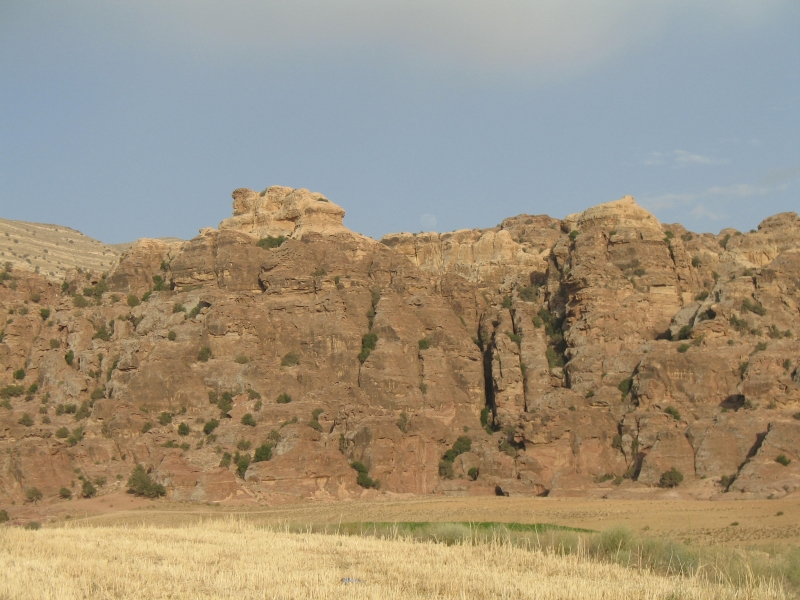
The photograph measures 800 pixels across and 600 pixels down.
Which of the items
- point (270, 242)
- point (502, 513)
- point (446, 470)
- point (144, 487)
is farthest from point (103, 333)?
point (502, 513)

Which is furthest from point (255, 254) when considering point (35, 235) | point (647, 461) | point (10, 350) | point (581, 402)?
point (35, 235)

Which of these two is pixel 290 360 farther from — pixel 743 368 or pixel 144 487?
pixel 743 368

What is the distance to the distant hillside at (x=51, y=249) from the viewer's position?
114m

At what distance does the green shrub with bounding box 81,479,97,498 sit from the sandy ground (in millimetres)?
658

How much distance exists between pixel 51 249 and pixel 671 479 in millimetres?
92656

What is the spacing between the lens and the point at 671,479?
5159cm

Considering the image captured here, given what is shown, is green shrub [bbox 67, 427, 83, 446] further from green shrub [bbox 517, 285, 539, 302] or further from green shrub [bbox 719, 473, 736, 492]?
green shrub [bbox 719, 473, 736, 492]

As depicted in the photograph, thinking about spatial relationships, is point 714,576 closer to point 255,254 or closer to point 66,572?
point 66,572

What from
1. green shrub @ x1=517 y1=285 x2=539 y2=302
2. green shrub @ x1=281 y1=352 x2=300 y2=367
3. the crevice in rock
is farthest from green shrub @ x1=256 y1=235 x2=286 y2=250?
green shrub @ x1=517 y1=285 x2=539 y2=302

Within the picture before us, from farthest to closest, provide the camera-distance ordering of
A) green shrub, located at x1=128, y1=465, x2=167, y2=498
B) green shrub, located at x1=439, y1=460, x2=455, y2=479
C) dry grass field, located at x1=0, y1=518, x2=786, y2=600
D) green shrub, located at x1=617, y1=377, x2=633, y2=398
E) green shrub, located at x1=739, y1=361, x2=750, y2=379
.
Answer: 1. green shrub, located at x1=617, y1=377, x2=633, y2=398
2. green shrub, located at x1=439, y1=460, x2=455, y2=479
3. green shrub, located at x1=739, y1=361, x2=750, y2=379
4. green shrub, located at x1=128, y1=465, x2=167, y2=498
5. dry grass field, located at x1=0, y1=518, x2=786, y2=600

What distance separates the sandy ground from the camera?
39.7 metres

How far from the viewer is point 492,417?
6369 cm

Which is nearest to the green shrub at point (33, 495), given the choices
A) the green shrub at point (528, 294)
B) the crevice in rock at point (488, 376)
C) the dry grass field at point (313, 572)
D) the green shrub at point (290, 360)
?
the green shrub at point (290, 360)

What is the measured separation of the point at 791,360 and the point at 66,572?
137 feet
